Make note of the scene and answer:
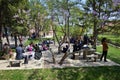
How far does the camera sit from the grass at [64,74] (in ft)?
45.1

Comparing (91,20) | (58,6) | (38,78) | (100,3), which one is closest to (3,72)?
(38,78)

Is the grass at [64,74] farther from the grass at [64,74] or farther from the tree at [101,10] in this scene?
the tree at [101,10]

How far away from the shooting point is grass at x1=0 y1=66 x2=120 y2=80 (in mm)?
13734

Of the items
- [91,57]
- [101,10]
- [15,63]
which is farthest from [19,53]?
[101,10]

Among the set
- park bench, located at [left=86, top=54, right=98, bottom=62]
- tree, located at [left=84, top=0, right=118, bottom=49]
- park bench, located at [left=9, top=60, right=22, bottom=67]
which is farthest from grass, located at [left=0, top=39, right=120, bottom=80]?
tree, located at [left=84, top=0, right=118, bottom=49]

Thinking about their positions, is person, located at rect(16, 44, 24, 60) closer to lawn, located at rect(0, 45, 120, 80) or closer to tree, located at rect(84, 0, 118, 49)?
lawn, located at rect(0, 45, 120, 80)

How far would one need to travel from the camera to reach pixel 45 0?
1847 centimetres

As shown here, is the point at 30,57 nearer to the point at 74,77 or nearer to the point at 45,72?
the point at 45,72

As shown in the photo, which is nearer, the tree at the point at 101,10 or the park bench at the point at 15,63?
the park bench at the point at 15,63

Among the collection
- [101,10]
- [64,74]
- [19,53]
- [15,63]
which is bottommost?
[64,74]

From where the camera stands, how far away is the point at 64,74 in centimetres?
1409

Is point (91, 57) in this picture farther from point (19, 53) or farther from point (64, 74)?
point (19, 53)

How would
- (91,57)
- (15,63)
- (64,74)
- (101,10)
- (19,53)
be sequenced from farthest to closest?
(101,10), (91,57), (19,53), (15,63), (64,74)

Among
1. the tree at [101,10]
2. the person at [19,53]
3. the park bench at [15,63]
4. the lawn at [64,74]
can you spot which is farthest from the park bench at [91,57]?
the park bench at [15,63]
